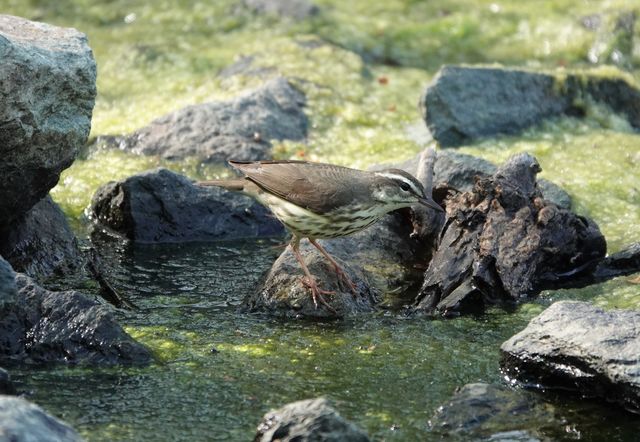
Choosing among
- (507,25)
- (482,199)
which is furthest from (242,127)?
(507,25)

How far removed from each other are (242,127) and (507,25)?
4845mm

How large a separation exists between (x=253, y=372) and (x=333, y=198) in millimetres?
1744

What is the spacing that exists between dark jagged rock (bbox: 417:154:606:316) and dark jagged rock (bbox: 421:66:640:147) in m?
2.53

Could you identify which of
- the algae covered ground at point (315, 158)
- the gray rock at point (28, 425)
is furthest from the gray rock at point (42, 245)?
the gray rock at point (28, 425)

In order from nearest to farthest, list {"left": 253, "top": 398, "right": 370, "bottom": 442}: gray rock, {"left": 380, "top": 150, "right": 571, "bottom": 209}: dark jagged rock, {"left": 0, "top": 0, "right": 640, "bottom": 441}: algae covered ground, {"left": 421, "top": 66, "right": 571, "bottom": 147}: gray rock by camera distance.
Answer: {"left": 253, "top": 398, "right": 370, "bottom": 442}: gray rock → {"left": 0, "top": 0, "right": 640, "bottom": 441}: algae covered ground → {"left": 380, "top": 150, "right": 571, "bottom": 209}: dark jagged rock → {"left": 421, "top": 66, "right": 571, "bottom": 147}: gray rock

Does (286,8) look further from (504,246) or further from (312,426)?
(312,426)


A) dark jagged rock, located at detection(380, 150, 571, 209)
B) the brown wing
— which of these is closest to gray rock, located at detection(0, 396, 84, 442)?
the brown wing

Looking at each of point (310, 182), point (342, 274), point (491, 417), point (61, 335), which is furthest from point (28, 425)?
point (310, 182)

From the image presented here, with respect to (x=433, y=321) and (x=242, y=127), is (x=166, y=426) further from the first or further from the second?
(x=242, y=127)

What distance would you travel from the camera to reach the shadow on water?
5.36 m

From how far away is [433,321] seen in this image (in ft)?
23.2

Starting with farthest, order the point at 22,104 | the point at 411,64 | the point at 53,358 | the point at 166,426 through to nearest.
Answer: the point at 411,64
the point at 22,104
the point at 53,358
the point at 166,426

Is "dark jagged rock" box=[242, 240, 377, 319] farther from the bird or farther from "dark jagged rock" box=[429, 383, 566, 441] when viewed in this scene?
"dark jagged rock" box=[429, 383, 566, 441]

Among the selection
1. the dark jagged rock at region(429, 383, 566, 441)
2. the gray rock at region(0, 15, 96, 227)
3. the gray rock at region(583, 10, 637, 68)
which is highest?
the gray rock at region(0, 15, 96, 227)
